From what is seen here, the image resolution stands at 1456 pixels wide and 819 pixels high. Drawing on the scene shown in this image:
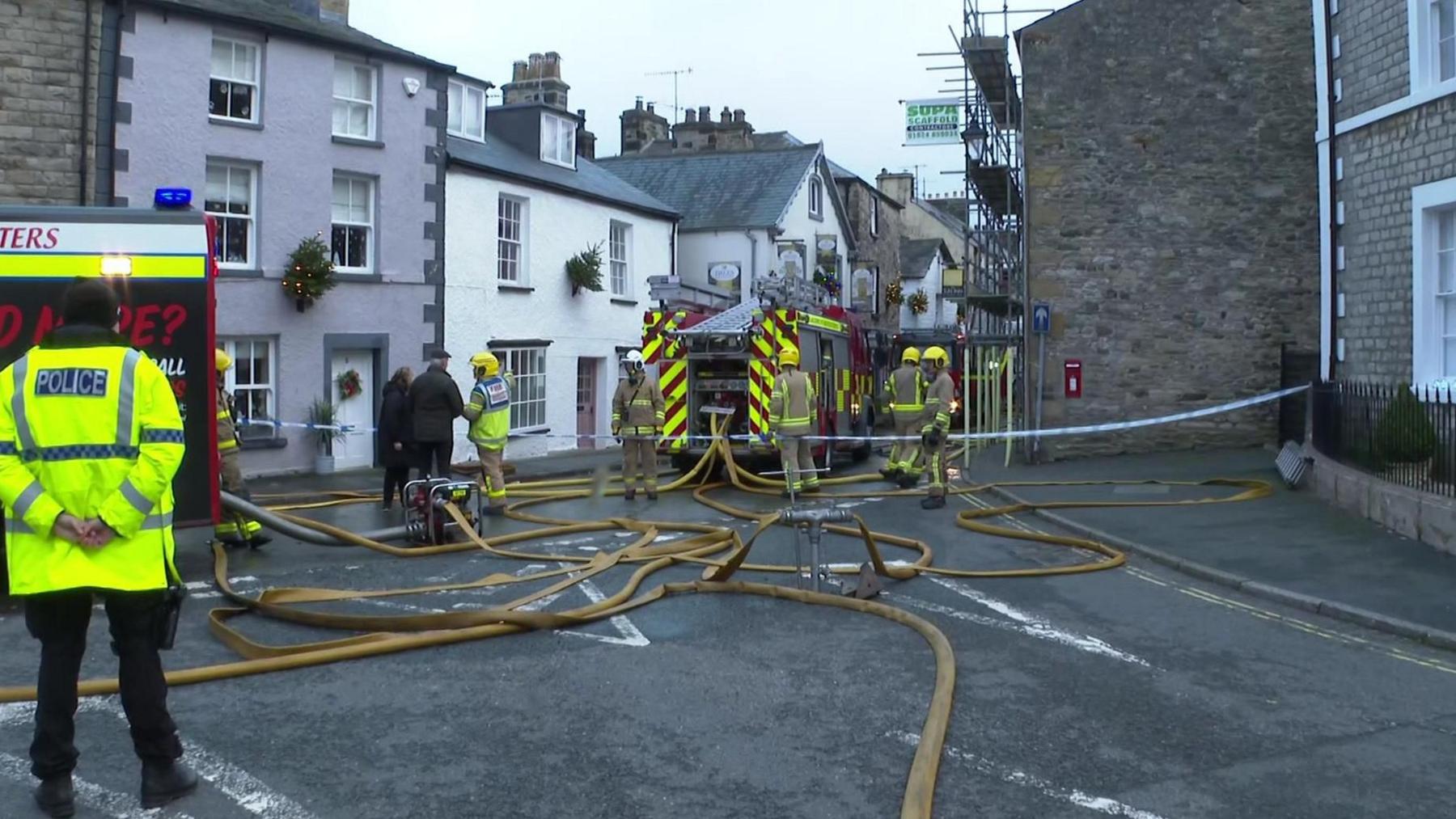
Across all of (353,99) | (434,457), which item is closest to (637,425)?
(434,457)

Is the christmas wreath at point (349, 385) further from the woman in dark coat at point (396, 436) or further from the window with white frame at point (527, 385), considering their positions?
the woman in dark coat at point (396, 436)

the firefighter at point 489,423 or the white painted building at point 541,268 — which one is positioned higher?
the white painted building at point 541,268

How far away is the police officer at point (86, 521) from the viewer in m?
4.39

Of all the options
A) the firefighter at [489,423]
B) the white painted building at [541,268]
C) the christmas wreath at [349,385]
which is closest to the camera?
the firefighter at [489,423]

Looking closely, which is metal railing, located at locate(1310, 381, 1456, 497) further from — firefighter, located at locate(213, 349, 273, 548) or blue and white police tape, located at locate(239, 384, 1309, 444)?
firefighter, located at locate(213, 349, 273, 548)

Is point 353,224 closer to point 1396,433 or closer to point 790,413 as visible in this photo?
point 790,413

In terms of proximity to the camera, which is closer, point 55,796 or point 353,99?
point 55,796

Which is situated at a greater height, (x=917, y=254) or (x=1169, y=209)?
(x=917, y=254)

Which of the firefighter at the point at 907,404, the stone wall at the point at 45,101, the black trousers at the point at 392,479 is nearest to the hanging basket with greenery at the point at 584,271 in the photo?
the stone wall at the point at 45,101

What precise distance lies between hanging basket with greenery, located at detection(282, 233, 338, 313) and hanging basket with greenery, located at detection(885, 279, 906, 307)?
2593 cm

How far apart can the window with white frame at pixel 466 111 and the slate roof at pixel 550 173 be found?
0.54 ft

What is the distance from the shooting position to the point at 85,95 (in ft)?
53.2

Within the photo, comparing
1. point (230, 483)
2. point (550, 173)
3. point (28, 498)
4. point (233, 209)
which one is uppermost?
point (550, 173)

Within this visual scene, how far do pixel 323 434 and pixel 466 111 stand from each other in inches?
280
